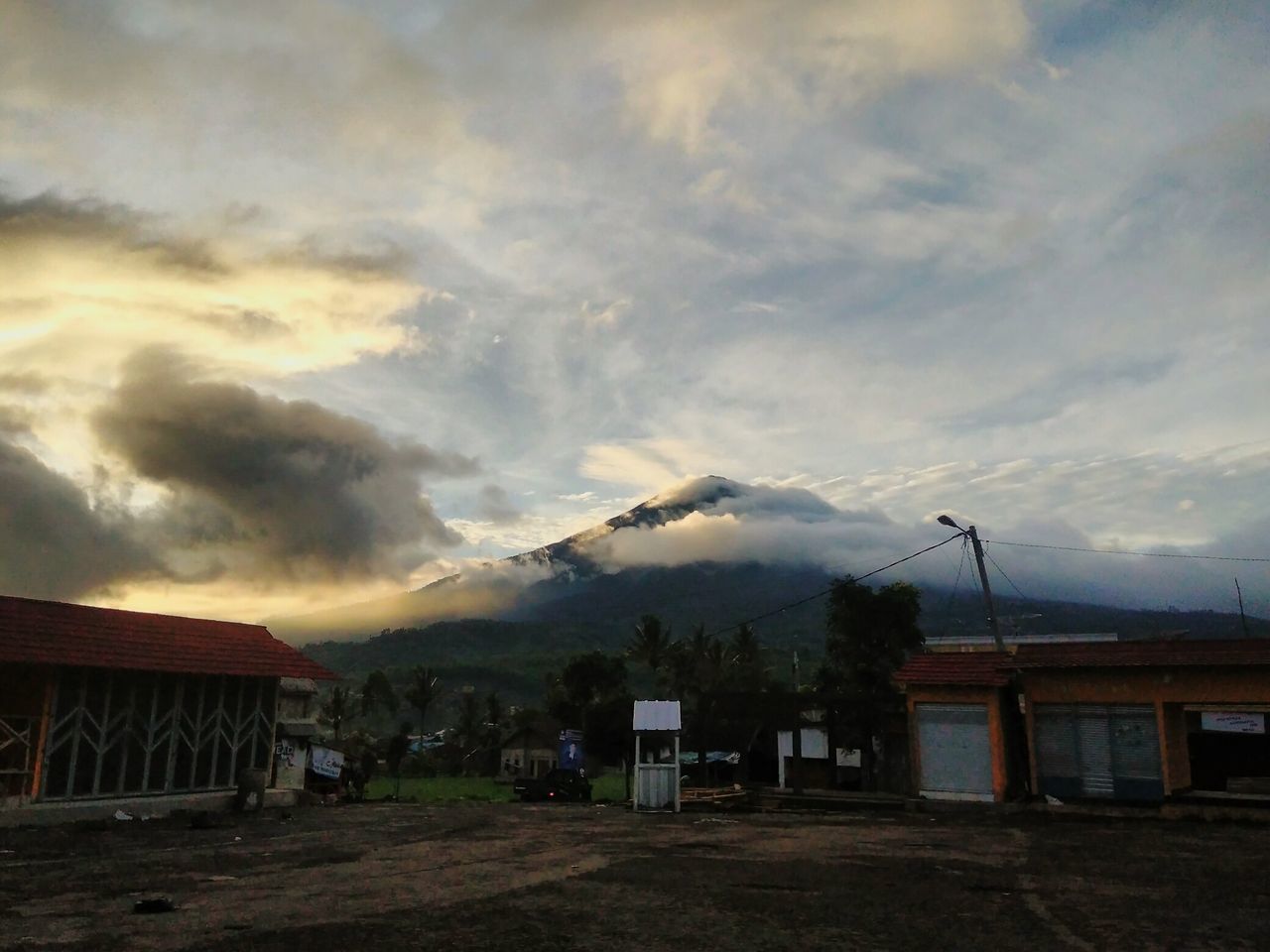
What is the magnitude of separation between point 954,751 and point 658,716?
8343 millimetres

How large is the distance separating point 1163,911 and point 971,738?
14.7m

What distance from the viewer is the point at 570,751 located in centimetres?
5616

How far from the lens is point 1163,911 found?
32.9ft

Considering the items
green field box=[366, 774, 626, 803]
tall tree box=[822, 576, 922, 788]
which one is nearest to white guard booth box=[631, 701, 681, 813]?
green field box=[366, 774, 626, 803]

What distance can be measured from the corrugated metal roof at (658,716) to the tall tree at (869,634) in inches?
976

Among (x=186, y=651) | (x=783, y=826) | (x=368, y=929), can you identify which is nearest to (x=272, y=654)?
(x=186, y=651)

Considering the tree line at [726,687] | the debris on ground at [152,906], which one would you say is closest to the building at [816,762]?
the tree line at [726,687]

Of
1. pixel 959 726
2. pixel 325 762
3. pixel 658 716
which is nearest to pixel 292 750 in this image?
pixel 325 762

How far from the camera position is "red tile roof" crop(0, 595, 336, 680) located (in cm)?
1991

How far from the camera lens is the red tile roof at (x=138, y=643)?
1991 cm

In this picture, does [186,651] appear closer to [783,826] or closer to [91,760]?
[91,760]

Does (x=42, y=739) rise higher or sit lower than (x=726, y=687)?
lower

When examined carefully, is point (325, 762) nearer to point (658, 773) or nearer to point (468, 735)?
point (658, 773)

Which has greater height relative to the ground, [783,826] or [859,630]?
[859,630]
